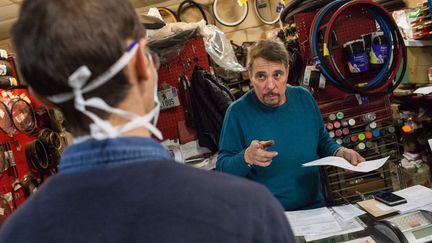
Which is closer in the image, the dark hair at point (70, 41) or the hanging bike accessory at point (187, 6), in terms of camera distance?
the dark hair at point (70, 41)

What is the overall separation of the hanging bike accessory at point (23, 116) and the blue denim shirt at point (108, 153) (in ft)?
15.4

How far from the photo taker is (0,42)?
24.7 ft

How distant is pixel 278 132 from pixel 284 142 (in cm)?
7

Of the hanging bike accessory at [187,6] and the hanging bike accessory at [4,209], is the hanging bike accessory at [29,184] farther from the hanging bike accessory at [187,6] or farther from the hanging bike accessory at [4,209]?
the hanging bike accessory at [187,6]

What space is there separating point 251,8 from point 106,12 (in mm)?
7283

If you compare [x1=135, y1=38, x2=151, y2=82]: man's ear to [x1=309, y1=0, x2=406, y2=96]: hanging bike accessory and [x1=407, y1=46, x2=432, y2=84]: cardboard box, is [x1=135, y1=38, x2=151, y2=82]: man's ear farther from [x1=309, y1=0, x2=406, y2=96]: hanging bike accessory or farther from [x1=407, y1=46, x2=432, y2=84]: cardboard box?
[x1=407, y1=46, x2=432, y2=84]: cardboard box

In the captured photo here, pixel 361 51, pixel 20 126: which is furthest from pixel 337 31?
pixel 20 126

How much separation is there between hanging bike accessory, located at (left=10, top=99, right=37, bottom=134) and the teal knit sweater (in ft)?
12.4

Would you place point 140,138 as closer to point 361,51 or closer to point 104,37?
point 104,37

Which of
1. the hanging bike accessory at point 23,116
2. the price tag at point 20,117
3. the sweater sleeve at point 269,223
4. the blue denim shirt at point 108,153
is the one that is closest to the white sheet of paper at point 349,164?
the sweater sleeve at point 269,223

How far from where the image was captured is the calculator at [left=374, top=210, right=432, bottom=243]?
54.6 inches

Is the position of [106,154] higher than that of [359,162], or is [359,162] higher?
[106,154]

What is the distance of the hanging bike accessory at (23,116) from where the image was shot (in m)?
4.84

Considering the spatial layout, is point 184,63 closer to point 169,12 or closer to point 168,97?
point 168,97
